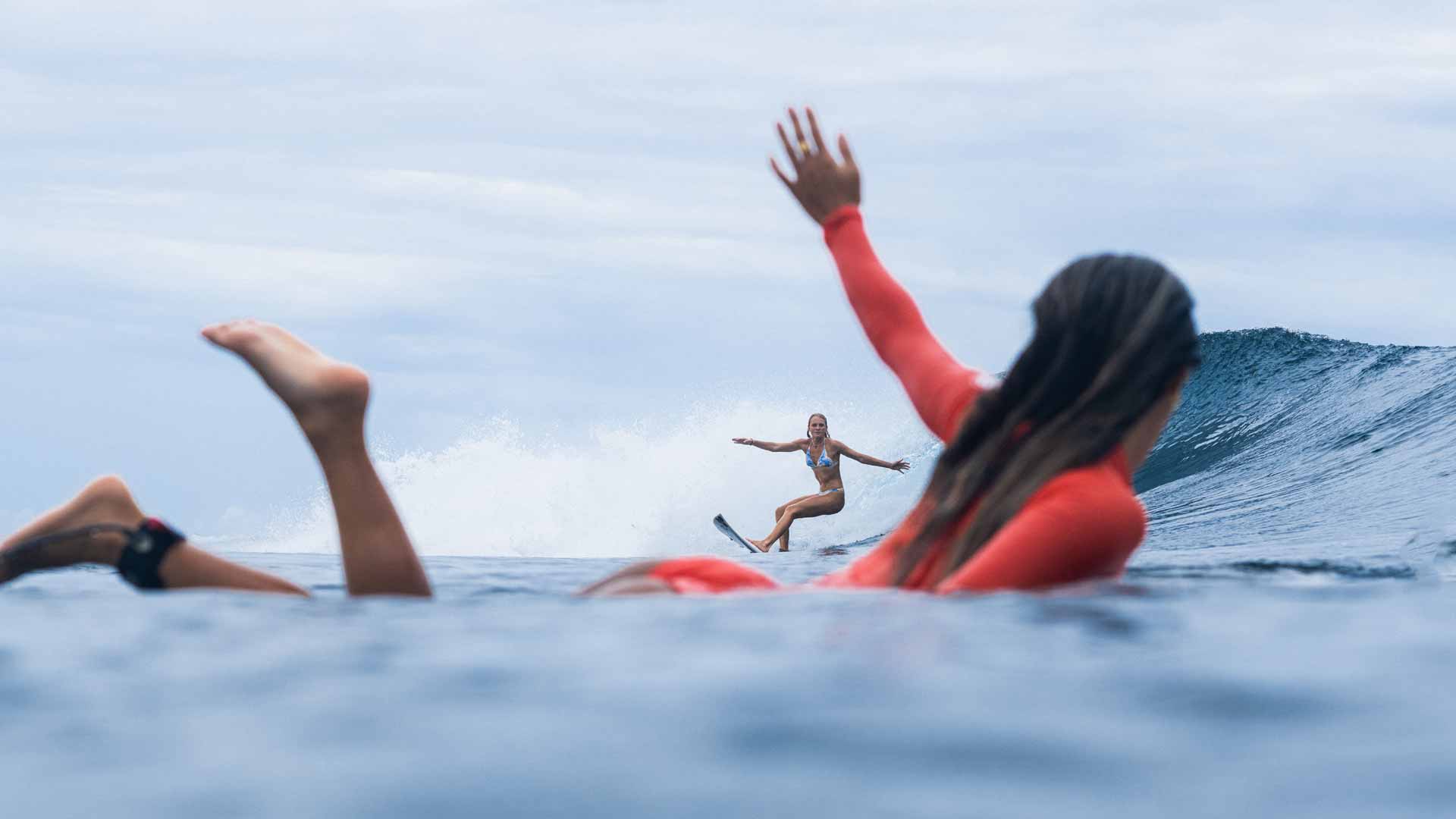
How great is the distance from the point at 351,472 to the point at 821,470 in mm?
11831

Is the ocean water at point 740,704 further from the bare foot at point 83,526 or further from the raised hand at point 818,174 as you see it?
the raised hand at point 818,174

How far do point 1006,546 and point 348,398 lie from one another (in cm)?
136

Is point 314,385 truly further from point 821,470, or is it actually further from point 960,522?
point 821,470

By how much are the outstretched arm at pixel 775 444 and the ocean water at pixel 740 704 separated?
36.7 feet

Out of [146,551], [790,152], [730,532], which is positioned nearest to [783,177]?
[790,152]

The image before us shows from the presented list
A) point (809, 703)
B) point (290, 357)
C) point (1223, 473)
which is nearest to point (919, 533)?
point (809, 703)

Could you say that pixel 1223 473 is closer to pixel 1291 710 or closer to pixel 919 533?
pixel 919 533

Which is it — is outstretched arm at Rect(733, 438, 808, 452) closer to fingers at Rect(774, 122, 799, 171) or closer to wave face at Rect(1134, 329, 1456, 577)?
wave face at Rect(1134, 329, 1456, 577)

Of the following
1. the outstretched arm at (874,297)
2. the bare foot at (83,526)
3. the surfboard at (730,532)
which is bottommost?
the surfboard at (730,532)

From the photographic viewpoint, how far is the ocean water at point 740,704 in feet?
5.13

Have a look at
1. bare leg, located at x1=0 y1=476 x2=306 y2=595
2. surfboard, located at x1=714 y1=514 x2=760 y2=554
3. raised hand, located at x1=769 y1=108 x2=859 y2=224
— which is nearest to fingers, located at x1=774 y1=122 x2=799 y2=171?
raised hand, located at x1=769 y1=108 x2=859 y2=224

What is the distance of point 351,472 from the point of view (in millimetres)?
2904

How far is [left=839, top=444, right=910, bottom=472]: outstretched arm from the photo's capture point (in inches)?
558

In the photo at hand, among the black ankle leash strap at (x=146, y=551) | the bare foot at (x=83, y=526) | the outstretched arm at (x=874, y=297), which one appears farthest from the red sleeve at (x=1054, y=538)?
the bare foot at (x=83, y=526)
